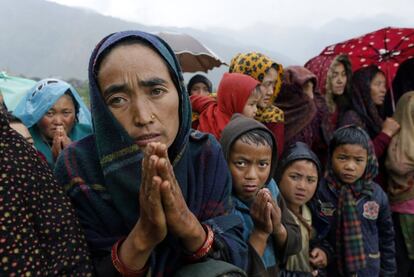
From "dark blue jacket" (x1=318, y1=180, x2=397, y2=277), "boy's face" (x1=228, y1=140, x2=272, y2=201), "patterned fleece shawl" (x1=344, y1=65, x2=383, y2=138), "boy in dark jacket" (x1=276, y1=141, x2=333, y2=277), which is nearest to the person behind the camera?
"boy's face" (x1=228, y1=140, x2=272, y2=201)

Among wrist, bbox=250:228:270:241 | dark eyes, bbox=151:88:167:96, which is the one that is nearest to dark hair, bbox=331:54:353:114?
wrist, bbox=250:228:270:241

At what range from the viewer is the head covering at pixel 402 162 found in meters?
3.15

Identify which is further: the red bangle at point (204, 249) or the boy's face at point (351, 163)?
the boy's face at point (351, 163)

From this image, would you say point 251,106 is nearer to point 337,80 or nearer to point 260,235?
point 260,235

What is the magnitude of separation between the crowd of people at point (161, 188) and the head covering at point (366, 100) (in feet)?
2.78

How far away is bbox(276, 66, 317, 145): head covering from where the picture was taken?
2.91m

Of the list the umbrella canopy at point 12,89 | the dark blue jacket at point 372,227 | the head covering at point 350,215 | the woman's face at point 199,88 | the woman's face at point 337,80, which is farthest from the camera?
the woman's face at point 199,88

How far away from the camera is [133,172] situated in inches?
43.2

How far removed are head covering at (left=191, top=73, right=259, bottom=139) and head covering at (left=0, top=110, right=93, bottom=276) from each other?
147cm

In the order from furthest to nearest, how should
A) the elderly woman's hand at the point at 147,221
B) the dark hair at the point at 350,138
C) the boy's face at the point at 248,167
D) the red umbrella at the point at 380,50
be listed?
1. the red umbrella at the point at 380,50
2. the dark hair at the point at 350,138
3. the boy's face at the point at 248,167
4. the elderly woman's hand at the point at 147,221

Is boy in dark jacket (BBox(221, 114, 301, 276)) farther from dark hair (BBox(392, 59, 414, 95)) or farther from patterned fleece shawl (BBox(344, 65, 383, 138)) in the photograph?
dark hair (BBox(392, 59, 414, 95))

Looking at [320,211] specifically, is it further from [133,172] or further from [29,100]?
[29,100]

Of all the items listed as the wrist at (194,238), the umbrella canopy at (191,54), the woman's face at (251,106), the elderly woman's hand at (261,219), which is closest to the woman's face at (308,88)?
the woman's face at (251,106)

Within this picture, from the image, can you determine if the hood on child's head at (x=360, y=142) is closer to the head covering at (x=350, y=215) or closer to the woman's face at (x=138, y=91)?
the head covering at (x=350, y=215)
